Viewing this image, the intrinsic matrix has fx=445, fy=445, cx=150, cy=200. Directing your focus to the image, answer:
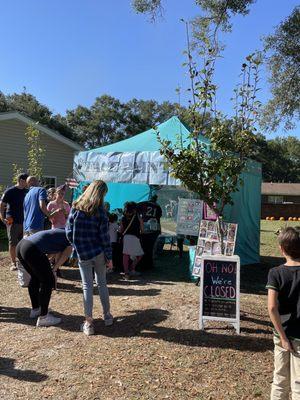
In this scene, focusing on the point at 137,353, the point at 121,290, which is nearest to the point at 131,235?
the point at 121,290

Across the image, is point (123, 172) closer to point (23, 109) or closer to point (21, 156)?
point (21, 156)

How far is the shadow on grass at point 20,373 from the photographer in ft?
14.1

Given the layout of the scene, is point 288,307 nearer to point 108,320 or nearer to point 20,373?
point 20,373

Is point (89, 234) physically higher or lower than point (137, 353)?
higher

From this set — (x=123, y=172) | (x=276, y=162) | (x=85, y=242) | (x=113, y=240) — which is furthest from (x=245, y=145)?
(x=276, y=162)

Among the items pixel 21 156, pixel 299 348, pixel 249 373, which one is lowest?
pixel 249 373

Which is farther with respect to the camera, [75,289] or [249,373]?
[75,289]

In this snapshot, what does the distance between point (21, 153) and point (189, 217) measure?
388 inches

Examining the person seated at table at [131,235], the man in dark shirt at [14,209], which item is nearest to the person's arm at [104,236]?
the person seated at table at [131,235]

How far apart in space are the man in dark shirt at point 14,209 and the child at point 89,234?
146 inches

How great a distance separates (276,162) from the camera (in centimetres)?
6800

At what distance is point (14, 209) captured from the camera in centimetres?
876

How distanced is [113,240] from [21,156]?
985 cm

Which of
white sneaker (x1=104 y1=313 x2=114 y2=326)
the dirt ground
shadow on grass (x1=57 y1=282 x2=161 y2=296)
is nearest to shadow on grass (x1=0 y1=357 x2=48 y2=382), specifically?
the dirt ground
